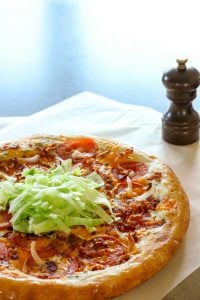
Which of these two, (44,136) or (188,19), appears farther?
(188,19)

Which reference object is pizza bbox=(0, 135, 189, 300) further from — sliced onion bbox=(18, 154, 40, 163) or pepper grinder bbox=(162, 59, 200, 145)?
pepper grinder bbox=(162, 59, 200, 145)

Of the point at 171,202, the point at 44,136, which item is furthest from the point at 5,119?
the point at 171,202

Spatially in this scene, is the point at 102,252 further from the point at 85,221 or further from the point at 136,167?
the point at 136,167

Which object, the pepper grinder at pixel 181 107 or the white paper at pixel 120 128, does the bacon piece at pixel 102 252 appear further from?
the pepper grinder at pixel 181 107

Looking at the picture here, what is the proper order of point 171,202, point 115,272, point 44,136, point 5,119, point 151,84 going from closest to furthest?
point 115,272, point 171,202, point 44,136, point 5,119, point 151,84

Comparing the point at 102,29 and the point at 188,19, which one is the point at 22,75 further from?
the point at 188,19

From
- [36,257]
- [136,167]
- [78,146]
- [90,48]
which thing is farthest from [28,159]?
[90,48]

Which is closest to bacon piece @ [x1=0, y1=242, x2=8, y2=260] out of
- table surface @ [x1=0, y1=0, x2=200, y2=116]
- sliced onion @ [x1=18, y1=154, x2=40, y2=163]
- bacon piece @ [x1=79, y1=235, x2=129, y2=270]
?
bacon piece @ [x1=79, y1=235, x2=129, y2=270]
